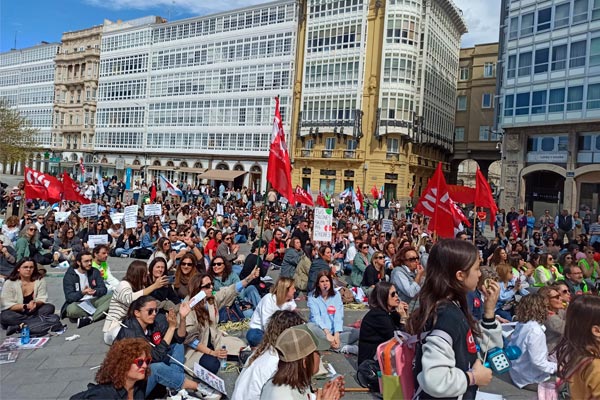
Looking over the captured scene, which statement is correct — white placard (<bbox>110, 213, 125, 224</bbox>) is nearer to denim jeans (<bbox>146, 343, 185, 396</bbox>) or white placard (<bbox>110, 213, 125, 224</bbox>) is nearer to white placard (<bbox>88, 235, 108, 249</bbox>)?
white placard (<bbox>88, 235, 108, 249</bbox>)

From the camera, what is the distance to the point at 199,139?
55.4 m

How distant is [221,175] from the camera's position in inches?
2007

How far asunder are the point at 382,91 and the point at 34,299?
40071mm

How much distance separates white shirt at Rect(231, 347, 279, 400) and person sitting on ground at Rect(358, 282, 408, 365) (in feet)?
8.07

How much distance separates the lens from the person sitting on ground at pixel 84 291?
320 inches

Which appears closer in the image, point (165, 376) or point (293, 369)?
point (293, 369)

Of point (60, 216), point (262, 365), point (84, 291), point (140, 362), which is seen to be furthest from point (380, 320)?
point (60, 216)

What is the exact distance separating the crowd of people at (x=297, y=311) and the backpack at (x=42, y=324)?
0.13 meters

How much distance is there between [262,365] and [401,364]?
4.19 feet

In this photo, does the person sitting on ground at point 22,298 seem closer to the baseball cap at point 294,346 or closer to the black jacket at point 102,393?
the black jacket at point 102,393

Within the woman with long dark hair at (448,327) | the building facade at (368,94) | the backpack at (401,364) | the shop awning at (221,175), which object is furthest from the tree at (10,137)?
the woman with long dark hair at (448,327)

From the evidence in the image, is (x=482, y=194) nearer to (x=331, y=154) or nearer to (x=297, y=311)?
(x=297, y=311)

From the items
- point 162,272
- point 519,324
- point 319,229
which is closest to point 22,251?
point 162,272

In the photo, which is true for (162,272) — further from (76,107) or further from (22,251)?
(76,107)
